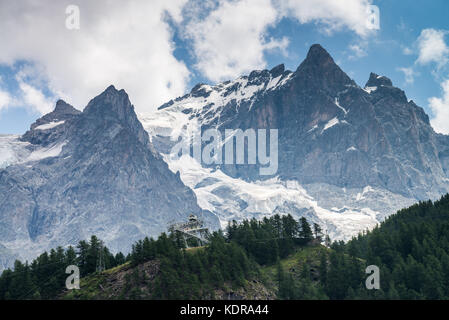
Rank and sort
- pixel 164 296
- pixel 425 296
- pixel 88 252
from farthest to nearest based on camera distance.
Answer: pixel 88 252 < pixel 425 296 < pixel 164 296

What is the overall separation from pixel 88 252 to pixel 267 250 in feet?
154

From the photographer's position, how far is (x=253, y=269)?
125 meters

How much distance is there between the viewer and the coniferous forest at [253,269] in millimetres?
108875

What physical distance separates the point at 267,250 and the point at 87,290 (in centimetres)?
5115

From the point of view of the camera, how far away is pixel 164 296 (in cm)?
10312

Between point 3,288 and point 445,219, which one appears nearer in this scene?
point 3,288

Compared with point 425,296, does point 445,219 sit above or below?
above

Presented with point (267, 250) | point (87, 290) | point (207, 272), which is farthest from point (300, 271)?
point (87, 290)

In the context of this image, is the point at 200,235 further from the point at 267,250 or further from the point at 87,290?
the point at 87,290

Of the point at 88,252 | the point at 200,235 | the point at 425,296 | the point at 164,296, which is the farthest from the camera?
the point at 200,235

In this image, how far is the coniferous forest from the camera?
4286 inches
